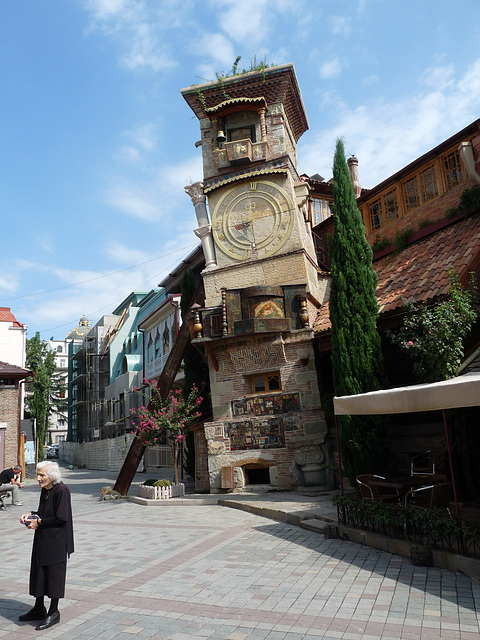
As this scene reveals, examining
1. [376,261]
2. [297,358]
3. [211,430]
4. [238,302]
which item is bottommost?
[211,430]

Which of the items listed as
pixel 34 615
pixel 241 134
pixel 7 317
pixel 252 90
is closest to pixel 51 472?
pixel 34 615

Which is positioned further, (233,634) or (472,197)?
(472,197)

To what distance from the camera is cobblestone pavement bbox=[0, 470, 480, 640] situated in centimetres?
460

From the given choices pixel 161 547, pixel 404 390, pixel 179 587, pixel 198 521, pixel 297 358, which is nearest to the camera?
pixel 179 587

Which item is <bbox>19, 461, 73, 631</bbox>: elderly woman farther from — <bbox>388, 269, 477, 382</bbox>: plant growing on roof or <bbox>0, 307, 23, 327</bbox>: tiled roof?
<bbox>0, 307, 23, 327</bbox>: tiled roof

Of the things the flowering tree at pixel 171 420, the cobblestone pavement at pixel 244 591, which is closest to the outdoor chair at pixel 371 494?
the cobblestone pavement at pixel 244 591

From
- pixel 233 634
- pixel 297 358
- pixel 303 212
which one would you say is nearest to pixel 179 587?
pixel 233 634

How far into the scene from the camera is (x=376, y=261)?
16.5 meters

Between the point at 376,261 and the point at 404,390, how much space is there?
387 inches

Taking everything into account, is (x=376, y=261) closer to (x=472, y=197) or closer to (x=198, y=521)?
(x=472, y=197)

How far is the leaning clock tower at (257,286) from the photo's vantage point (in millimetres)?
14492

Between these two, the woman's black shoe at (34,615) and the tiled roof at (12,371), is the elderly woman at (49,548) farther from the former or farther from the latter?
the tiled roof at (12,371)

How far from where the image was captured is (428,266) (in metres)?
13.2

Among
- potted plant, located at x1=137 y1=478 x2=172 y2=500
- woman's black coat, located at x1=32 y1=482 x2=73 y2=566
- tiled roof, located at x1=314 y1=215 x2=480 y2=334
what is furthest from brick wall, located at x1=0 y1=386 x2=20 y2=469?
woman's black coat, located at x1=32 y1=482 x2=73 y2=566
